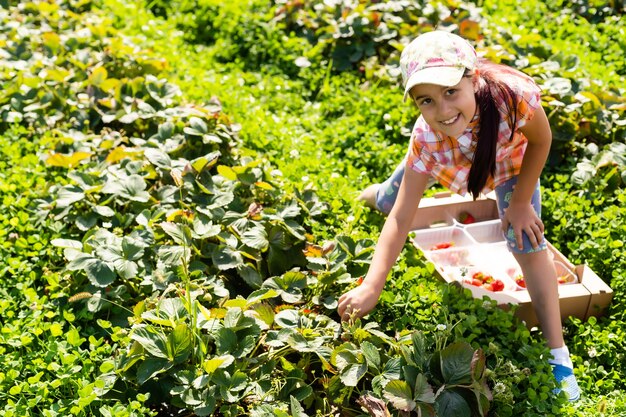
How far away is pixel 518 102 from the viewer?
8.66 ft

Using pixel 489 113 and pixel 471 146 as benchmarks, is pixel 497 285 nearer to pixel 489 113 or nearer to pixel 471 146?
pixel 471 146

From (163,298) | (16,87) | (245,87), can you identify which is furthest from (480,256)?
(16,87)

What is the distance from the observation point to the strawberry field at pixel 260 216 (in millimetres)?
2518

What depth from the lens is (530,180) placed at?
2.79 metres

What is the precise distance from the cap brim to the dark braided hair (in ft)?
0.72

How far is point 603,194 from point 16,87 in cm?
302

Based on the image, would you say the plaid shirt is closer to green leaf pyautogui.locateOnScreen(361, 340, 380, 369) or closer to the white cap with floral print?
the white cap with floral print

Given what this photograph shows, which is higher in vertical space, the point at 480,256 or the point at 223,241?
the point at 223,241

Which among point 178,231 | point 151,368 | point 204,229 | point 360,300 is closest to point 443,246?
point 360,300

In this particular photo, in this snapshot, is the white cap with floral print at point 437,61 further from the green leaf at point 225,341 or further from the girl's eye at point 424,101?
the green leaf at point 225,341

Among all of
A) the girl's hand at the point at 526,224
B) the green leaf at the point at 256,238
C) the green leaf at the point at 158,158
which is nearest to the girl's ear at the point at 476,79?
the girl's hand at the point at 526,224

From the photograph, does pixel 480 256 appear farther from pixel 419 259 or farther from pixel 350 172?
pixel 350 172

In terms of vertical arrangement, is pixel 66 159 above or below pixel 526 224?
below

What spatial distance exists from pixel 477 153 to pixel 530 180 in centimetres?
24
